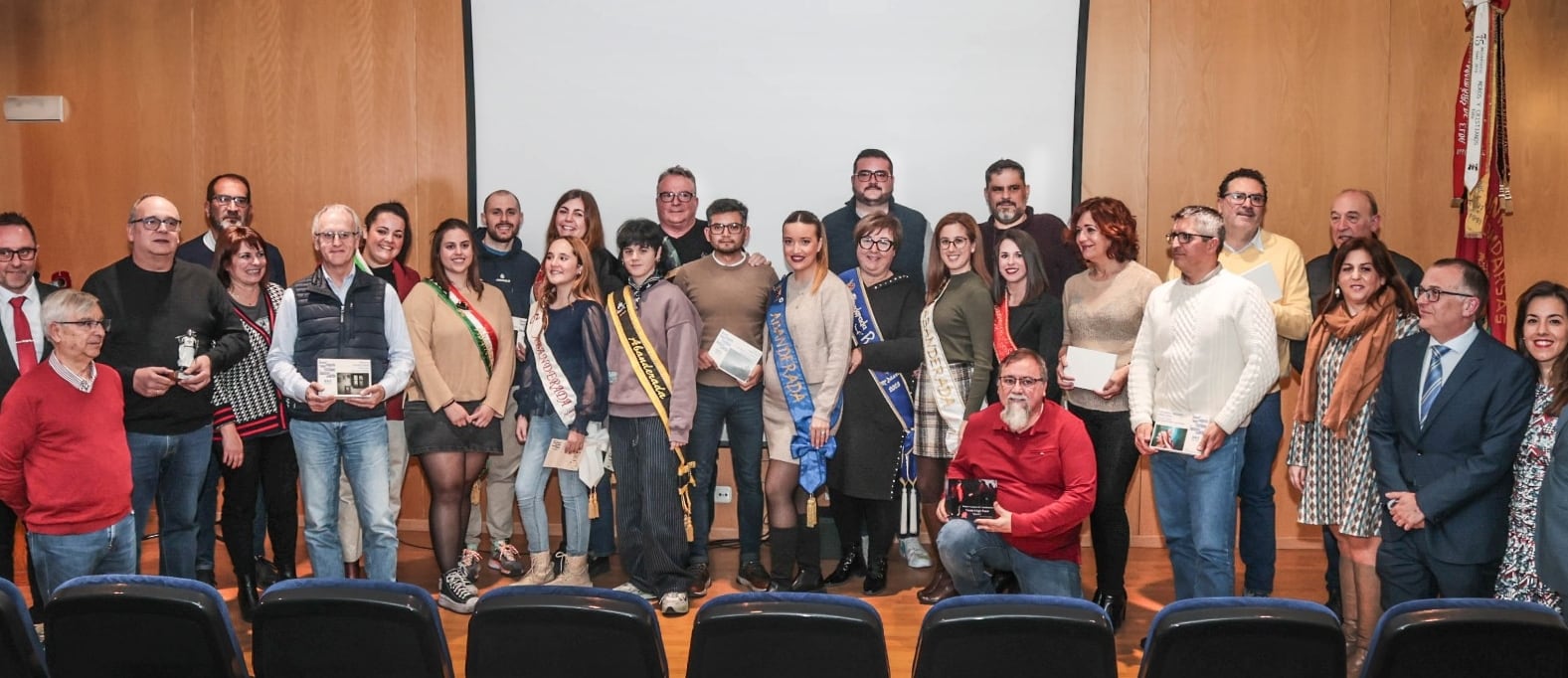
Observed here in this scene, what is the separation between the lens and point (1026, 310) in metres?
4.30

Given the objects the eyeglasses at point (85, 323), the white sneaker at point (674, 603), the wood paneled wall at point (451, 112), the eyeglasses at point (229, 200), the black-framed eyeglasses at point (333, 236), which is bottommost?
the white sneaker at point (674, 603)

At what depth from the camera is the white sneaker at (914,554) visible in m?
5.06

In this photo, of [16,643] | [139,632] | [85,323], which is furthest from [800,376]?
[16,643]

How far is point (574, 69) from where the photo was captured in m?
5.59

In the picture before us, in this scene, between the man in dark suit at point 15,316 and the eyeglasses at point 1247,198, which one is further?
the eyeglasses at point 1247,198

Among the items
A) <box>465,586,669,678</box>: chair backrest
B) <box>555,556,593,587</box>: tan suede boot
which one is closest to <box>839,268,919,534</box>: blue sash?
<box>555,556,593,587</box>: tan suede boot

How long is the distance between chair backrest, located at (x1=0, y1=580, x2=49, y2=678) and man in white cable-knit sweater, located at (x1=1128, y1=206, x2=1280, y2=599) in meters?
2.92

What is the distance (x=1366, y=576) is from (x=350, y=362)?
10.6 feet

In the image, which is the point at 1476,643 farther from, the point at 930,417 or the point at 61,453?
the point at 61,453

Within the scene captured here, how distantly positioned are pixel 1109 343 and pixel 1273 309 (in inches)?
22.9

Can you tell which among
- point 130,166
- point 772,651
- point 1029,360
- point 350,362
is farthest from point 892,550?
point 130,166

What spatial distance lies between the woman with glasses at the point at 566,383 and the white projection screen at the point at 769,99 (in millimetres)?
1202

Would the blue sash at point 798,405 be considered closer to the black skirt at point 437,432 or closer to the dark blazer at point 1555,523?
the black skirt at point 437,432

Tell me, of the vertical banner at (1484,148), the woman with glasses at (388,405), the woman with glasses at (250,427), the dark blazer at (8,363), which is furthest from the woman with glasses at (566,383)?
the vertical banner at (1484,148)
